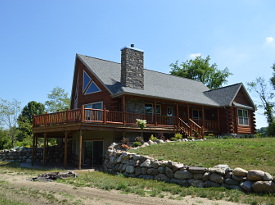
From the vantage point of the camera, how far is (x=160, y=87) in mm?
23125

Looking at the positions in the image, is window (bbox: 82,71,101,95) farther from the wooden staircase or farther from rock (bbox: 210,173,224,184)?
rock (bbox: 210,173,224,184)

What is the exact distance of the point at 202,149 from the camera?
528 inches

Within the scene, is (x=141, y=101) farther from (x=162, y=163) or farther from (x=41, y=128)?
(x=162, y=163)

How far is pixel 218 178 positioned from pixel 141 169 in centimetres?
400

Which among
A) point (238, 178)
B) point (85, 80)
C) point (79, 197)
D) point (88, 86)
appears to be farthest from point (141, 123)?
point (79, 197)

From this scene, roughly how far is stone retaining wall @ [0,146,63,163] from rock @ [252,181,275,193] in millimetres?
17160

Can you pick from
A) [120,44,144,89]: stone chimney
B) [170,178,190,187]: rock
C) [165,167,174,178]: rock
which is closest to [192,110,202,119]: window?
[120,44,144,89]: stone chimney

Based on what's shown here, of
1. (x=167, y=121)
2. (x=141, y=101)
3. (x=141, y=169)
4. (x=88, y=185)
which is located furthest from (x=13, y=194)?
(x=167, y=121)

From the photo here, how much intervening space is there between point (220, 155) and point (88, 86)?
13.4 metres

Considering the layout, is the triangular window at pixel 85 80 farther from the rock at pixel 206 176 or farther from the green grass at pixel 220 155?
the rock at pixel 206 176

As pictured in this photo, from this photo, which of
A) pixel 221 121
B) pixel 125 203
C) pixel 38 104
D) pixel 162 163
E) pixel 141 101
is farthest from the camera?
pixel 38 104

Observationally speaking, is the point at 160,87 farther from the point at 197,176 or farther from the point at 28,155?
the point at 197,176

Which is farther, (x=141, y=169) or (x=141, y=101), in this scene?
(x=141, y=101)

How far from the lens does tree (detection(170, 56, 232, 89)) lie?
50.7 meters
